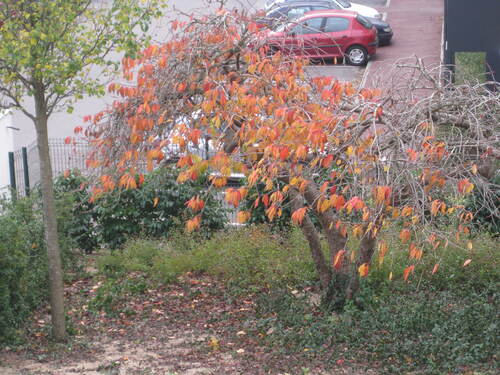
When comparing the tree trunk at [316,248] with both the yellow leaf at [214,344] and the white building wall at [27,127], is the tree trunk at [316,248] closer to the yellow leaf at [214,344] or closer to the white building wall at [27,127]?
the yellow leaf at [214,344]

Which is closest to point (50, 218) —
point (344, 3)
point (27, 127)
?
point (27, 127)

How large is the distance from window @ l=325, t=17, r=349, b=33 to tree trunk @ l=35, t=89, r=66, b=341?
1717 centimetres

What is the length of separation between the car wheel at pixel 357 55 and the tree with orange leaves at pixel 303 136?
1634 cm

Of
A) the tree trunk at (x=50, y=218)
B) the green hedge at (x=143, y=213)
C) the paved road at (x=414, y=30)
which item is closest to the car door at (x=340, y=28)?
the paved road at (x=414, y=30)

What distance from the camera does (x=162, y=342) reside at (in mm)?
8344

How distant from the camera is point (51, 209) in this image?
8125 mm

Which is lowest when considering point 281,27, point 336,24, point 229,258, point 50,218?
point 229,258

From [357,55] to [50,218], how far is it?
18309 mm

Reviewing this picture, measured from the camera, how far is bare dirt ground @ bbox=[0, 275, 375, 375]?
291 inches

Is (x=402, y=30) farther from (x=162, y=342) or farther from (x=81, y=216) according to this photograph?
(x=162, y=342)

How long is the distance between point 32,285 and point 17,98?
2340 millimetres

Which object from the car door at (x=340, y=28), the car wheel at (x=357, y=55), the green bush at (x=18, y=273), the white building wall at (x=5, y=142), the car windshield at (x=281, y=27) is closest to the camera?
the green bush at (x=18, y=273)

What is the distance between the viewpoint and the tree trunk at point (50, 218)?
8039mm

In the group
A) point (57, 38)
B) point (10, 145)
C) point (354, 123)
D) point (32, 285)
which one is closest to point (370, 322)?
point (354, 123)
